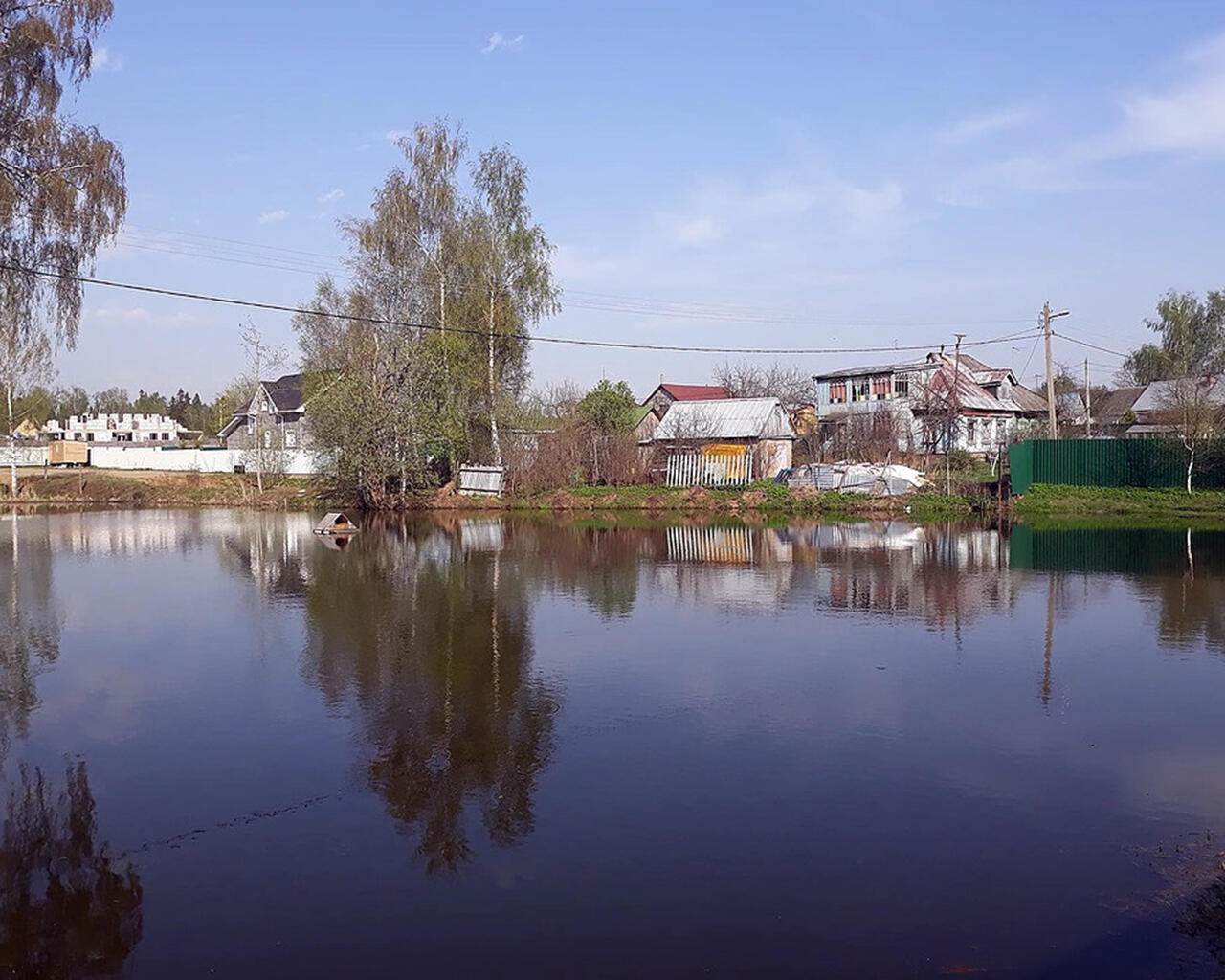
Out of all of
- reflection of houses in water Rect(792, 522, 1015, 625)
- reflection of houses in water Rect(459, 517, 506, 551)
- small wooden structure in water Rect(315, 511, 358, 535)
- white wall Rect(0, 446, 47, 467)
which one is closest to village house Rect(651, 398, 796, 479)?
reflection of houses in water Rect(459, 517, 506, 551)

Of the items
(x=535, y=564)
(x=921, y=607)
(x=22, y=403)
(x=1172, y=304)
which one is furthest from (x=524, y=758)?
(x=1172, y=304)

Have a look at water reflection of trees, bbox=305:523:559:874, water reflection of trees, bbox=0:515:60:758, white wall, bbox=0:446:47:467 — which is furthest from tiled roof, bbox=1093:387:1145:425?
white wall, bbox=0:446:47:467

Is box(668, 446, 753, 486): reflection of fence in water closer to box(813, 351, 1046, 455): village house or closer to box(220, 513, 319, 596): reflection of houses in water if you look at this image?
box(813, 351, 1046, 455): village house

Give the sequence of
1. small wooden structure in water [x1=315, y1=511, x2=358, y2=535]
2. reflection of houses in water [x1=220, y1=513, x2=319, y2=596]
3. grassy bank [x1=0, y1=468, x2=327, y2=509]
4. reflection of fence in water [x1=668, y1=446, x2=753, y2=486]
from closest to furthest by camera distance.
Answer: reflection of houses in water [x1=220, y1=513, x2=319, y2=596] < small wooden structure in water [x1=315, y1=511, x2=358, y2=535] < reflection of fence in water [x1=668, y1=446, x2=753, y2=486] < grassy bank [x1=0, y1=468, x2=327, y2=509]

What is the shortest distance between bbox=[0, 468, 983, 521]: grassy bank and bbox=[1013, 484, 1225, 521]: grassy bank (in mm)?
2000

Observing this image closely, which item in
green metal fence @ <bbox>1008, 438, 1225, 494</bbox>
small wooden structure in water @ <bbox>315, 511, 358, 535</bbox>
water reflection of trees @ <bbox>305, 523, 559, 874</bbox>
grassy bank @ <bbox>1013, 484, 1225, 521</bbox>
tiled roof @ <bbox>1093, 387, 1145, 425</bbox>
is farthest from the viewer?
tiled roof @ <bbox>1093, 387, 1145, 425</bbox>

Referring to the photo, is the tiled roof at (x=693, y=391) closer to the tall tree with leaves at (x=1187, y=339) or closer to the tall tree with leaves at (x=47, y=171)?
the tall tree with leaves at (x=1187, y=339)

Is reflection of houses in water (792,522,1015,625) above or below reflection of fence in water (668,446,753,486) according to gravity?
below

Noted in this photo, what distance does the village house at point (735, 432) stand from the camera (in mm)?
38906

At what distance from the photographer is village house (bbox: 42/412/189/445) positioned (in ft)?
343

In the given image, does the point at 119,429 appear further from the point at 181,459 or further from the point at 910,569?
the point at 910,569

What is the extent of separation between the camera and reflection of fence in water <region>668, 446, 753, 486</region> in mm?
38219

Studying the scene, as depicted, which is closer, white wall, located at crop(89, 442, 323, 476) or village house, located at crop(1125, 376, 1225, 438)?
village house, located at crop(1125, 376, 1225, 438)

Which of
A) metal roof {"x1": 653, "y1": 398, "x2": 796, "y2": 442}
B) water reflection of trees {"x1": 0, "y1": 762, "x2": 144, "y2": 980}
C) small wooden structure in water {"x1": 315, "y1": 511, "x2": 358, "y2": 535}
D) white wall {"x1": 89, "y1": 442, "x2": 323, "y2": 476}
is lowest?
water reflection of trees {"x1": 0, "y1": 762, "x2": 144, "y2": 980}
